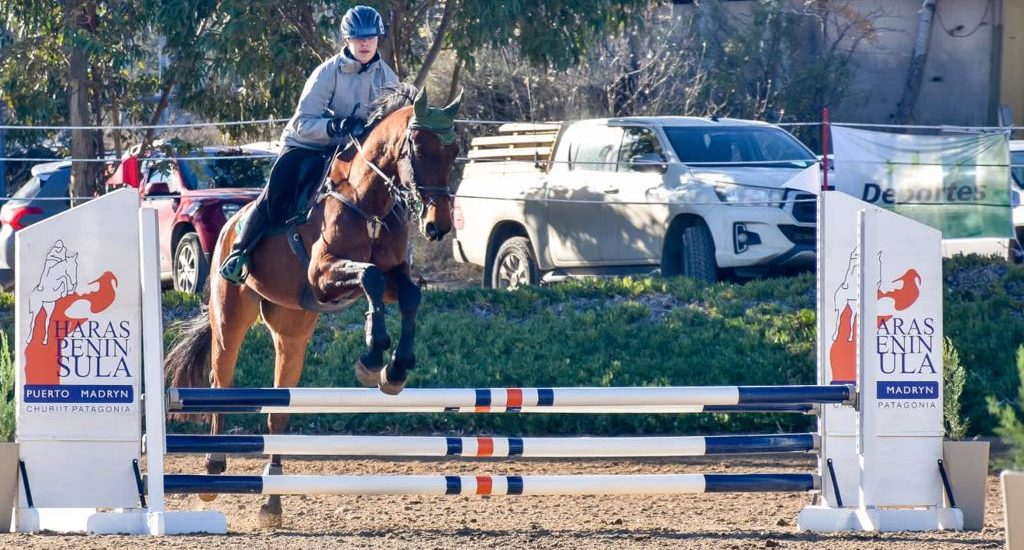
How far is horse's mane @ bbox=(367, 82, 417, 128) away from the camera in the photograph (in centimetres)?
739

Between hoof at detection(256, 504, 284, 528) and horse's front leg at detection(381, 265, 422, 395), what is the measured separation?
1027mm

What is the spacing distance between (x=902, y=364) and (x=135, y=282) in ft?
11.8

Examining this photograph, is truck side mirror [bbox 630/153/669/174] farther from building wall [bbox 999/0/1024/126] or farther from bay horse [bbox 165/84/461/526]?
building wall [bbox 999/0/1024/126]

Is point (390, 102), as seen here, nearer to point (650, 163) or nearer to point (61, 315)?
point (61, 315)

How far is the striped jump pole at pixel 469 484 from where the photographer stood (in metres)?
6.57

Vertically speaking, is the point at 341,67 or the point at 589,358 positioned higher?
the point at 341,67

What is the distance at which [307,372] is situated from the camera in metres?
11.1

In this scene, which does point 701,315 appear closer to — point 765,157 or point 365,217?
point 765,157

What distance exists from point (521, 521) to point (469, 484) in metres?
0.72

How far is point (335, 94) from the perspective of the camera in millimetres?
7605

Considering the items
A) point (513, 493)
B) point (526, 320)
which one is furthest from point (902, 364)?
point (526, 320)

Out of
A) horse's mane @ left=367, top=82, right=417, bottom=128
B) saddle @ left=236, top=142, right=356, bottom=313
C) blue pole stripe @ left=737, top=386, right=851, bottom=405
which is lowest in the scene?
blue pole stripe @ left=737, top=386, right=851, bottom=405

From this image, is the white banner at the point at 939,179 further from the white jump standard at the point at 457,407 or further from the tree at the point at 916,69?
the tree at the point at 916,69

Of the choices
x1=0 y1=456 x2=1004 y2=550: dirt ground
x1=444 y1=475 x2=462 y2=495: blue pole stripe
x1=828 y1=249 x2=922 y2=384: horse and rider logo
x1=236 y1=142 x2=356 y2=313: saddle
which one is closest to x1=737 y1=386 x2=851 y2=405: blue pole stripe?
x1=828 y1=249 x2=922 y2=384: horse and rider logo
